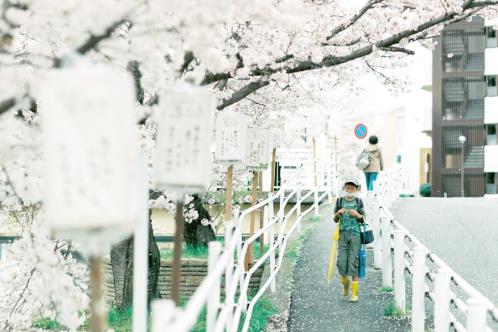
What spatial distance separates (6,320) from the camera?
823cm

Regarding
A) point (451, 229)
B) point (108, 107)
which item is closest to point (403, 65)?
point (451, 229)

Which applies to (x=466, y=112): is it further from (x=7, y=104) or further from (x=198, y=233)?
(x=7, y=104)

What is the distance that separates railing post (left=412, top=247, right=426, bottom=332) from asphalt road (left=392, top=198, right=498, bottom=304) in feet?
5.77

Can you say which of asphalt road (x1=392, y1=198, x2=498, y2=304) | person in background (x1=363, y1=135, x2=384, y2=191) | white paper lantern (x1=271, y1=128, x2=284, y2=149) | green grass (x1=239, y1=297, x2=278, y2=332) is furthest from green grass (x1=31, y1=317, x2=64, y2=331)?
person in background (x1=363, y1=135, x2=384, y2=191)

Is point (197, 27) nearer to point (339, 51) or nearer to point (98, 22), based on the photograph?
point (98, 22)

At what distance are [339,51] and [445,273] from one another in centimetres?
346

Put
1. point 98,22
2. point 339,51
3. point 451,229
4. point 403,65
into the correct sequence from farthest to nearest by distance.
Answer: point 451,229, point 403,65, point 339,51, point 98,22

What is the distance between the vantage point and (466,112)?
38.3 metres

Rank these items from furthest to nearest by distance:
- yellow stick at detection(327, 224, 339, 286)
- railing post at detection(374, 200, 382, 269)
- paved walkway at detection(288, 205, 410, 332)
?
1. railing post at detection(374, 200, 382, 269)
2. yellow stick at detection(327, 224, 339, 286)
3. paved walkway at detection(288, 205, 410, 332)

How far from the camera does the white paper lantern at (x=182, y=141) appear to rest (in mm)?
4363

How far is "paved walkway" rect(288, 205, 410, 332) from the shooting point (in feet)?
28.5

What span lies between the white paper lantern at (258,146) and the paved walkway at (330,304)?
1.74 m

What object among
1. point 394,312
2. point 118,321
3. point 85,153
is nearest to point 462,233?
point 394,312

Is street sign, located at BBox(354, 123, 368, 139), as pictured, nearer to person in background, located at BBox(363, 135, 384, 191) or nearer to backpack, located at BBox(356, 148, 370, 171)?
person in background, located at BBox(363, 135, 384, 191)
